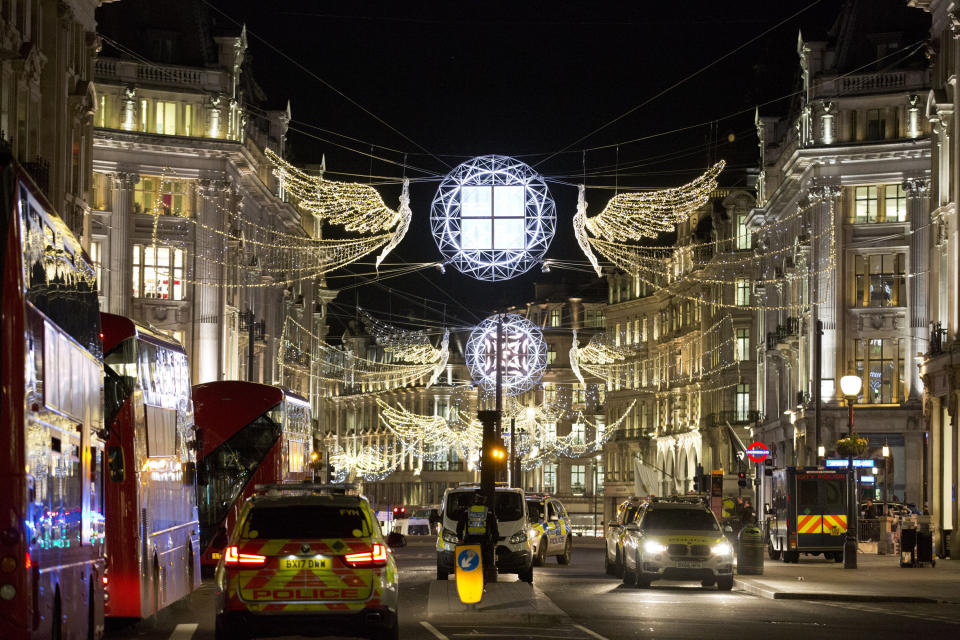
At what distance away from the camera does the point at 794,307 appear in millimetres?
70312

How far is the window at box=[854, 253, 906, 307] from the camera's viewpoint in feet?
210

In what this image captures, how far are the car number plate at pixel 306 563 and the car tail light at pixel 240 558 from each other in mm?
228

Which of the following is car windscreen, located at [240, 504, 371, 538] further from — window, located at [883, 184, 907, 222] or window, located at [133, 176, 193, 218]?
window, located at [883, 184, 907, 222]

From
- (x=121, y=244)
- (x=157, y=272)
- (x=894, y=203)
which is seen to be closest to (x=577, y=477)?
(x=894, y=203)

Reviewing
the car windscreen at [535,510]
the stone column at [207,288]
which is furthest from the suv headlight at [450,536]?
the stone column at [207,288]

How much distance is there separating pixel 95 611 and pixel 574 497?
110048 mm

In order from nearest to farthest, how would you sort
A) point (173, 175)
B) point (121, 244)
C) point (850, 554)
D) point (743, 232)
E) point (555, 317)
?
point (850, 554) → point (121, 244) → point (173, 175) → point (743, 232) → point (555, 317)

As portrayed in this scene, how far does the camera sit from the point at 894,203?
64312mm

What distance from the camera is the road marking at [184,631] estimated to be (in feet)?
66.8

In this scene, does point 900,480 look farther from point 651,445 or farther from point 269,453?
point 651,445

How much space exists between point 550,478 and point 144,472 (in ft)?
356

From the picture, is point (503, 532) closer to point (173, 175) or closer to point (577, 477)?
point (173, 175)

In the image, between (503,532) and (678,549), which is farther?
(503,532)

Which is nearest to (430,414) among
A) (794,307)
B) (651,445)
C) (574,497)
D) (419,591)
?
(574,497)
